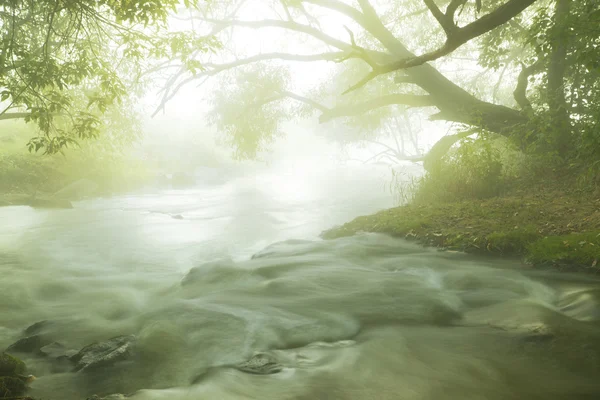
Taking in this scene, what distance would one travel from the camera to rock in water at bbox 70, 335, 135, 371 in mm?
4289

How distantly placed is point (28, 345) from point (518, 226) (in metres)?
7.73

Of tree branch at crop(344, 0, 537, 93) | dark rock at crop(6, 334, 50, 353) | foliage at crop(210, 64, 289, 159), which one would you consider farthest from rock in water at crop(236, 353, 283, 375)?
foliage at crop(210, 64, 289, 159)

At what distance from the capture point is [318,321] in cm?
550

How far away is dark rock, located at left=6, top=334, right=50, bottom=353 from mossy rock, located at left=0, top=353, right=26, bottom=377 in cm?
70

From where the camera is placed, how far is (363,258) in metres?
8.42

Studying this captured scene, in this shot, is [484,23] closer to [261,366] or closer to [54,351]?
[261,366]

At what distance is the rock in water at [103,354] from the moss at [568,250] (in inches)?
234

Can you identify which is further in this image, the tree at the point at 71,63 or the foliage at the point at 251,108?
the foliage at the point at 251,108

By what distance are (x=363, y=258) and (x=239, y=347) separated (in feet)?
13.5

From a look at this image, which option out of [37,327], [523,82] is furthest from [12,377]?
[523,82]

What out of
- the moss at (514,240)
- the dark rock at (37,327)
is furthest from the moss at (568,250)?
the dark rock at (37,327)

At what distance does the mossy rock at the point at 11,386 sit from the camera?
3623 millimetres

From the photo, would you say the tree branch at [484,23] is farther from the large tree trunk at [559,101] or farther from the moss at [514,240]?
the large tree trunk at [559,101]

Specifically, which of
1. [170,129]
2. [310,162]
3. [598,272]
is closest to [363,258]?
[598,272]
